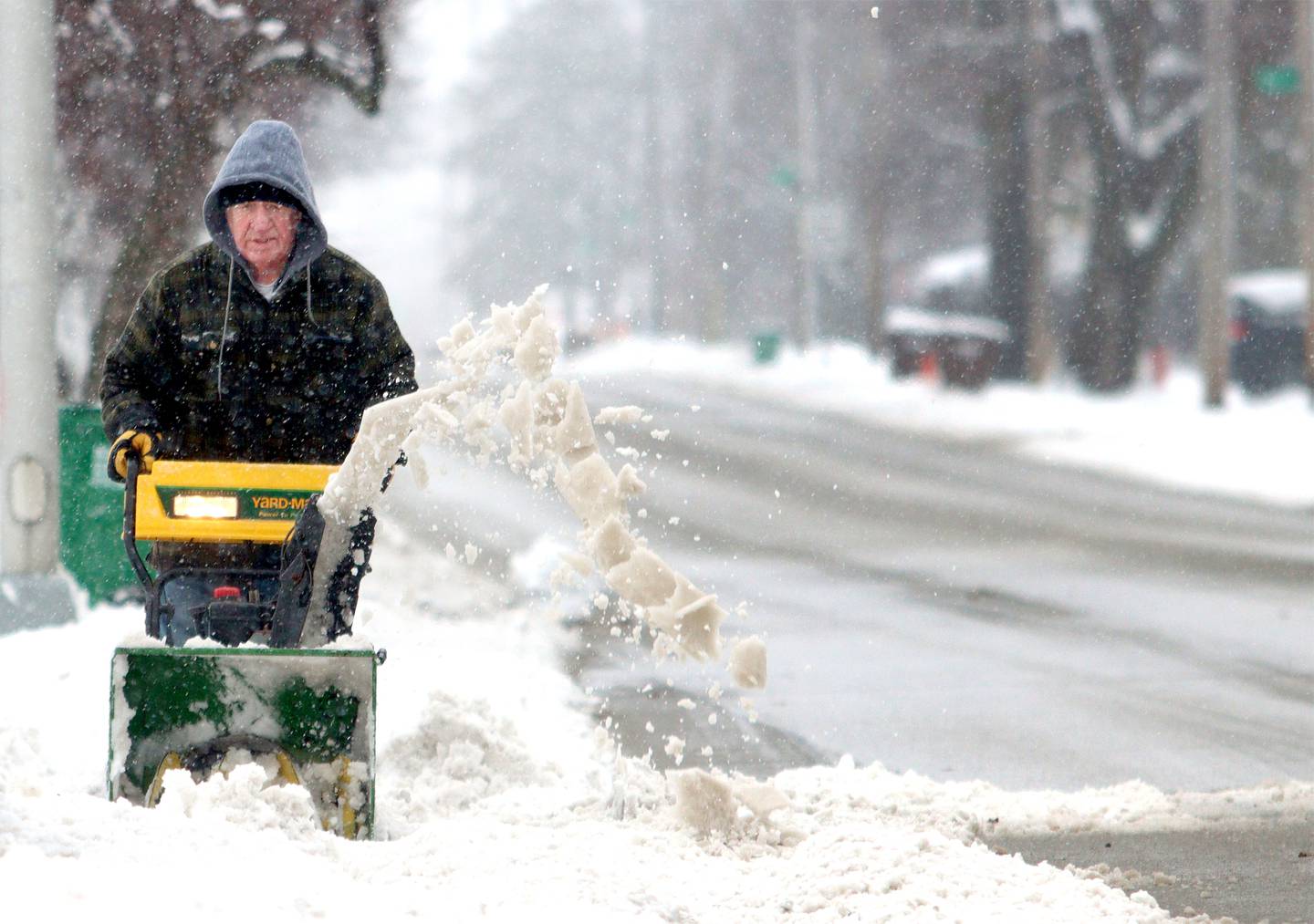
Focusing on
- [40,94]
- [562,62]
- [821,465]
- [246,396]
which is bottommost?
[821,465]

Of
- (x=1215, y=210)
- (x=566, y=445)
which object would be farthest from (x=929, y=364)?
(x=566, y=445)

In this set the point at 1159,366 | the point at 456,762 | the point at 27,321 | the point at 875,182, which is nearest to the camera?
the point at 456,762

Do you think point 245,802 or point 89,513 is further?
point 89,513

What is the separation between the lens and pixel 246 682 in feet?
16.5

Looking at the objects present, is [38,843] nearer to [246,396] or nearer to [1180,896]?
[246,396]

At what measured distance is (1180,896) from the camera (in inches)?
207

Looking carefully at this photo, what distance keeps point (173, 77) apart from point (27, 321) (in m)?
4.71

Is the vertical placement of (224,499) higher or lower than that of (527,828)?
higher

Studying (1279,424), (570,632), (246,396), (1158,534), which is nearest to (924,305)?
(1279,424)

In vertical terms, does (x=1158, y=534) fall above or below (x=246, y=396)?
below

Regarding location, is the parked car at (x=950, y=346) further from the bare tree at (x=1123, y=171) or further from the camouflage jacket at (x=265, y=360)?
the camouflage jacket at (x=265, y=360)

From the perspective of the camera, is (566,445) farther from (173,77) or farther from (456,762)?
(173,77)

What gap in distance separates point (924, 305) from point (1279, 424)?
1766 cm

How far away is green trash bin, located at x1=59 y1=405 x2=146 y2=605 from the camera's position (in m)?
10.3
